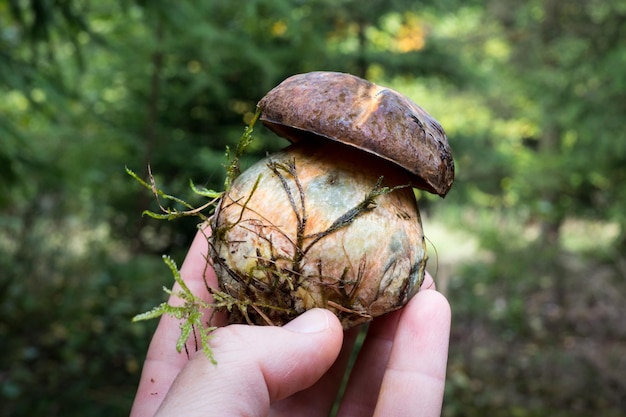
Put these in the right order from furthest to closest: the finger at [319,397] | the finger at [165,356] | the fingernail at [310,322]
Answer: the finger at [319,397]
the finger at [165,356]
the fingernail at [310,322]

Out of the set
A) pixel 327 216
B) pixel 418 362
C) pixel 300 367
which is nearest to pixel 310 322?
pixel 300 367

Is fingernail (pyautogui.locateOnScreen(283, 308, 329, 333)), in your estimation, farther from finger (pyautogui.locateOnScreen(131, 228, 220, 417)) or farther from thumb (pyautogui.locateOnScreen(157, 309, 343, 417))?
finger (pyautogui.locateOnScreen(131, 228, 220, 417))

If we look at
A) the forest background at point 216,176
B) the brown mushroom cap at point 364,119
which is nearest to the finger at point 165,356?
the brown mushroom cap at point 364,119

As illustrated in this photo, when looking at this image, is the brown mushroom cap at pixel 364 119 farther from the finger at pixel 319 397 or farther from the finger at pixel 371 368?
the finger at pixel 319 397

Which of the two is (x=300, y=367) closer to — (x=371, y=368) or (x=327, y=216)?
(x=327, y=216)

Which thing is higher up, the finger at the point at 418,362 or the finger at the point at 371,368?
the finger at the point at 418,362

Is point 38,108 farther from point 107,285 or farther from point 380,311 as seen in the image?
point 380,311

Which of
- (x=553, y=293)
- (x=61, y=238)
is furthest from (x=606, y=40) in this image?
(x=61, y=238)

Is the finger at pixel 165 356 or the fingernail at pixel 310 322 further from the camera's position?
the finger at pixel 165 356

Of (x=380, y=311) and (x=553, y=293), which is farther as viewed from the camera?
(x=553, y=293)
